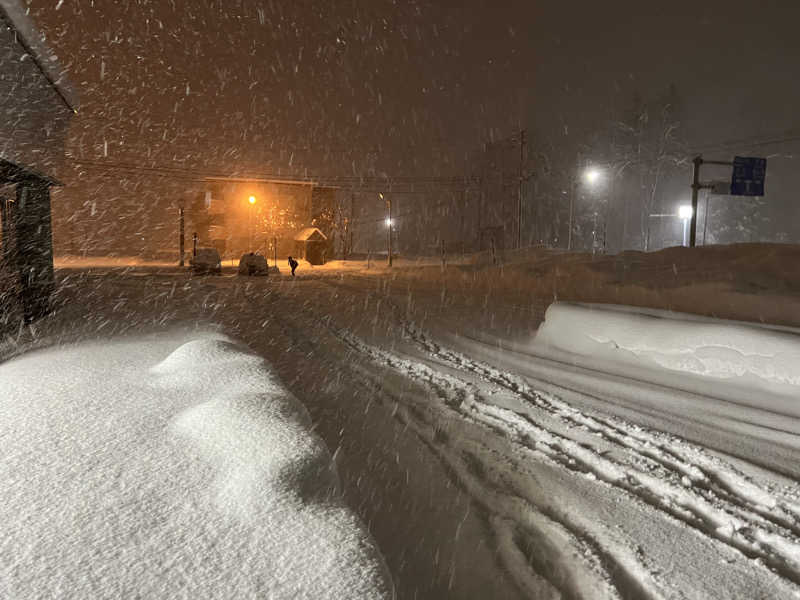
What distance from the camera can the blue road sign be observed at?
2731 centimetres

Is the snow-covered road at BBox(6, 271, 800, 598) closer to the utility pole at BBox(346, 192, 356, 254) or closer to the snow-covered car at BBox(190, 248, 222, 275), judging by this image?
the snow-covered car at BBox(190, 248, 222, 275)

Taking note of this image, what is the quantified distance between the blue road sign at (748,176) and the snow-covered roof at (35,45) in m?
30.8

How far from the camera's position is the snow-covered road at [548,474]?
3.34m

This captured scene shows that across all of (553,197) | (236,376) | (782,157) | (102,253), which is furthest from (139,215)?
(782,157)

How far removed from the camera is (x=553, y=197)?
6328cm

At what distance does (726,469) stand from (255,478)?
4361 mm

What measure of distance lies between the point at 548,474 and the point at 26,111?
46.2 ft

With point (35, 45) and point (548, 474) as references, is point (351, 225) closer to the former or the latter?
point (35, 45)

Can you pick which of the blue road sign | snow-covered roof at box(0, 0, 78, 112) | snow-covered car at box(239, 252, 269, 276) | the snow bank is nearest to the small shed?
snow-covered car at box(239, 252, 269, 276)

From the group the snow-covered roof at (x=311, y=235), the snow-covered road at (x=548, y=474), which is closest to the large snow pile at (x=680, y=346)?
the snow-covered road at (x=548, y=474)

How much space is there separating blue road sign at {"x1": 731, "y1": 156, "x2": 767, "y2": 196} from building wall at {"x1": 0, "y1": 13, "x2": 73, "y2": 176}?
31.1 metres

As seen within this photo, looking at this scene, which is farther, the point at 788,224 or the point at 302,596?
the point at 788,224

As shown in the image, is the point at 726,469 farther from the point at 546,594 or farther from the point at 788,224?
the point at 788,224

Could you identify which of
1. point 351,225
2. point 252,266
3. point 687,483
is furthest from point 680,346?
point 351,225
